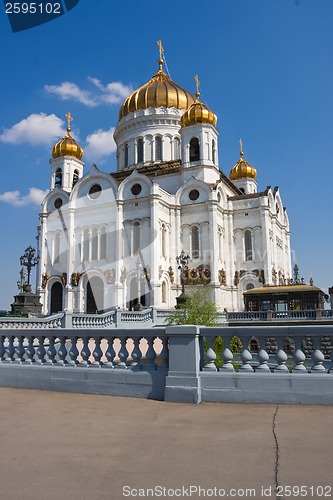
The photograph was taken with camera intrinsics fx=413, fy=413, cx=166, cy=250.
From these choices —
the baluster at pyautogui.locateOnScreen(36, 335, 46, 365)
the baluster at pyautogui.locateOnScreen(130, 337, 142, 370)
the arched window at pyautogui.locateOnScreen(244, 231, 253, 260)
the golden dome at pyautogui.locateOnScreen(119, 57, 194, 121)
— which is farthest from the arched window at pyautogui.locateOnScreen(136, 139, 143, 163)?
the baluster at pyautogui.locateOnScreen(130, 337, 142, 370)

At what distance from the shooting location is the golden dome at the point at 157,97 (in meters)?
44.4

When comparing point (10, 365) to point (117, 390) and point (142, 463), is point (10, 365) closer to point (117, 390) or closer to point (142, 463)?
point (117, 390)

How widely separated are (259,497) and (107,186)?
38.0 m

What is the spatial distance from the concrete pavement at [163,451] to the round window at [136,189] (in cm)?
3241

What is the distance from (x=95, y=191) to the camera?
4050 centimetres

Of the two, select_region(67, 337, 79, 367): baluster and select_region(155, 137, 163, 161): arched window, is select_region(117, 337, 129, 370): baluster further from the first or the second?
select_region(155, 137, 163, 161): arched window

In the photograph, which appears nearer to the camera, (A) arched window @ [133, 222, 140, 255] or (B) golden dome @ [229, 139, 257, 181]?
(A) arched window @ [133, 222, 140, 255]

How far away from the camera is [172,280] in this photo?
36.7 meters

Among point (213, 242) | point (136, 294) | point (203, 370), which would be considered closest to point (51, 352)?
point (203, 370)

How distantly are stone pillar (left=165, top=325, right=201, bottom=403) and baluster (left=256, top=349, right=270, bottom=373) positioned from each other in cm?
94

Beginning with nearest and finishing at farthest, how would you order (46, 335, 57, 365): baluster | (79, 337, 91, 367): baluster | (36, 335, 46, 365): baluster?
(79, 337, 91, 367): baluster → (46, 335, 57, 365): baluster → (36, 335, 46, 365): baluster

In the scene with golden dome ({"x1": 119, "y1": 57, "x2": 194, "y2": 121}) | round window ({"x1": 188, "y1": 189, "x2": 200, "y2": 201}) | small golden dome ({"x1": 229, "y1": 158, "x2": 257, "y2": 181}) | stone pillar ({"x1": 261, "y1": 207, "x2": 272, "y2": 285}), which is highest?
golden dome ({"x1": 119, "y1": 57, "x2": 194, "y2": 121})

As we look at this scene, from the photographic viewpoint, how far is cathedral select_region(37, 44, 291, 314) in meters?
35.8

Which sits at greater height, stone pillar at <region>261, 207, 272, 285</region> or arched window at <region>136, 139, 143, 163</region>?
arched window at <region>136, 139, 143, 163</region>
